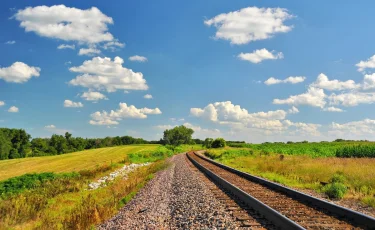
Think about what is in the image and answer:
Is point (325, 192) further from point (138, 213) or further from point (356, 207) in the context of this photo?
point (138, 213)

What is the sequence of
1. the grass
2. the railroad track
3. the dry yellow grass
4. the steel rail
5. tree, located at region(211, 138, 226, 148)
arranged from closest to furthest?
the steel rail
the railroad track
the grass
the dry yellow grass
tree, located at region(211, 138, 226, 148)

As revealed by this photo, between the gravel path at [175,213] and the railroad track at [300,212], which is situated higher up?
the railroad track at [300,212]

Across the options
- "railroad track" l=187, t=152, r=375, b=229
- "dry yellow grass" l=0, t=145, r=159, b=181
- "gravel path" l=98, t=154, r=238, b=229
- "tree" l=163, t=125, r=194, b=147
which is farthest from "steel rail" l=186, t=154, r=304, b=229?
"tree" l=163, t=125, r=194, b=147

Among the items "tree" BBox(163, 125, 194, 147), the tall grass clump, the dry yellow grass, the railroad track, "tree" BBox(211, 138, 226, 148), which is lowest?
the dry yellow grass

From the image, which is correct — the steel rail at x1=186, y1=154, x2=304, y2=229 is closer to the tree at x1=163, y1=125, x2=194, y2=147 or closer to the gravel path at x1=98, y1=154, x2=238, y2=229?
the gravel path at x1=98, y1=154, x2=238, y2=229

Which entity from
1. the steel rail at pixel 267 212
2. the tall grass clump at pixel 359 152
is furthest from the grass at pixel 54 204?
the tall grass clump at pixel 359 152

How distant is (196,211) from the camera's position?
10.1 meters

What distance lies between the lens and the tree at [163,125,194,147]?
168125 mm

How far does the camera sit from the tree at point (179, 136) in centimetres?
16812

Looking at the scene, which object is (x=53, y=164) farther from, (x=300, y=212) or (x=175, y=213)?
(x=300, y=212)

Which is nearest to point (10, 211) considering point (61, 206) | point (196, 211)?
point (61, 206)

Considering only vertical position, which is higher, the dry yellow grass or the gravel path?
the gravel path

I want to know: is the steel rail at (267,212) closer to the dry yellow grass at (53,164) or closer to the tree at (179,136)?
the dry yellow grass at (53,164)

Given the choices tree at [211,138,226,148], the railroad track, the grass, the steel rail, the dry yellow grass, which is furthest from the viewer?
tree at [211,138,226,148]
